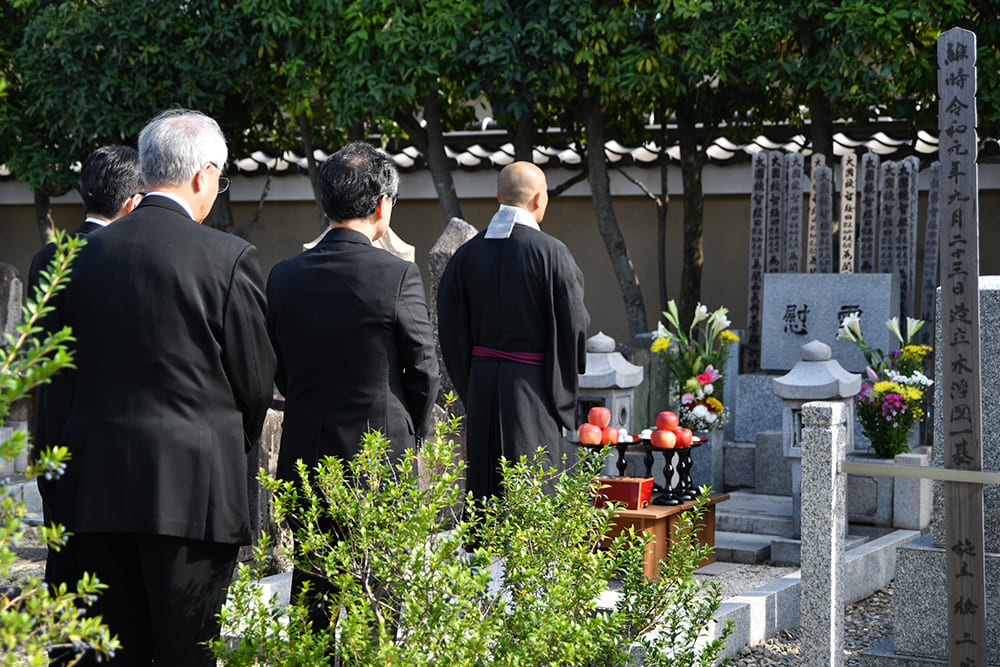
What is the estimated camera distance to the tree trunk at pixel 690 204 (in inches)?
460

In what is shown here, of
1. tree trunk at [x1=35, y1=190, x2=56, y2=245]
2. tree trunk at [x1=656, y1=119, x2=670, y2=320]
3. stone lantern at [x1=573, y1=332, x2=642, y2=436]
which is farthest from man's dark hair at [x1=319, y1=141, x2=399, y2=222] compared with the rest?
tree trunk at [x1=35, y1=190, x2=56, y2=245]

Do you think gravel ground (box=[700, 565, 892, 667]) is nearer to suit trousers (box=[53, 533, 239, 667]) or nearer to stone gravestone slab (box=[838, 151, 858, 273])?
suit trousers (box=[53, 533, 239, 667])

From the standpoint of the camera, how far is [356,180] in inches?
131

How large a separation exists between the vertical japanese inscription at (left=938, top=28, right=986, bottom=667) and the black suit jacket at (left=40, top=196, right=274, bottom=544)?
2.35 metres

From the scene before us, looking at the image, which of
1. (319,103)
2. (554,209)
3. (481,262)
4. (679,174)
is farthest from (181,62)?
(481,262)

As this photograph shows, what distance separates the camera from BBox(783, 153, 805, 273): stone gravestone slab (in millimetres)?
9352

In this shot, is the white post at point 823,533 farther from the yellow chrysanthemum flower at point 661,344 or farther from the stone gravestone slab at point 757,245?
the stone gravestone slab at point 757,245

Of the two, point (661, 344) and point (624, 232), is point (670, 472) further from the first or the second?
point (624, 232)

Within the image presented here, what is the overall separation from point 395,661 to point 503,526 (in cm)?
62

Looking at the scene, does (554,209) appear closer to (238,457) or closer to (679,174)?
(679,174)

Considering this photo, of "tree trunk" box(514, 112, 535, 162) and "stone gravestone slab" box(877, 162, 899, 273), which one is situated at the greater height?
"tree trunk" box(514, 112, 535, 162)

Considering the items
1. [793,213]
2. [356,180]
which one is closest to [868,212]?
[793,213]

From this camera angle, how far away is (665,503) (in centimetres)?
553

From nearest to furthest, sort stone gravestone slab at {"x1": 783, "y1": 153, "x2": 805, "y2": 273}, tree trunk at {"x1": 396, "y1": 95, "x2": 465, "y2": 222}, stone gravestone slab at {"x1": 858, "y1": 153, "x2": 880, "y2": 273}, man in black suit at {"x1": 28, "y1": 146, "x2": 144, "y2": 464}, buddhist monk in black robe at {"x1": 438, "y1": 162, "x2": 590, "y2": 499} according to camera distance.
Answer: man in black suit at {"x1": 28, "y1": 146, "x2": 144, "y2": 464} → buddhist monk in black robe at {"x1": 438, "y1": 162, "x2": 590, "y2": 499} → stone gravestone slab at {"x1": 858, "y1": 153, "x2": 880, "y2": 273} → stone gravestone slab at {"x1": 783, "y1": 153, "x2": 805, "y2": 273} → tree trunk at {"x1": 396, "y1": 95, "x2": 465, "y2": 222}
